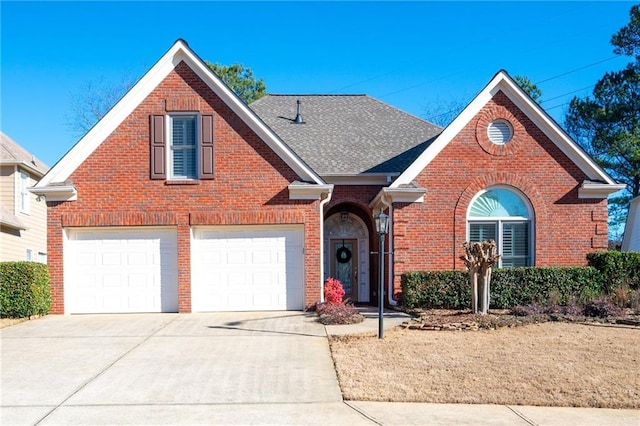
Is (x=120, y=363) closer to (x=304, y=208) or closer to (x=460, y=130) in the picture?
(x=304, y=208)

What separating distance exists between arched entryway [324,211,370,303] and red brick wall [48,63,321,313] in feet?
13.0

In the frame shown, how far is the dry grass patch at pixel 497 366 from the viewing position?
759cm

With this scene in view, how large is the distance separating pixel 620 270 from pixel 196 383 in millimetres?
11643

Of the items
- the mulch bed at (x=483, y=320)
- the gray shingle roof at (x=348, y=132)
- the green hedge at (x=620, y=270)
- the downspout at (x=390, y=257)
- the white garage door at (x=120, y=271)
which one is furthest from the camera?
the gray shingle roof at (x=348, y=132)

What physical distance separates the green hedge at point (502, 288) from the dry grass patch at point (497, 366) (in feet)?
8.07

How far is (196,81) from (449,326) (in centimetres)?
882

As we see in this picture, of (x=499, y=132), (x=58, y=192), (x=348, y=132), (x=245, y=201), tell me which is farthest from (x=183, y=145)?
(x=499, y=132)

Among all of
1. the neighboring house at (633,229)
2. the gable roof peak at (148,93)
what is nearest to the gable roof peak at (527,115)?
the gable roof peak at (148,93)

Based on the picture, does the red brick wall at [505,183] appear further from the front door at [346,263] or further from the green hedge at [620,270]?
the front door at [346,263]

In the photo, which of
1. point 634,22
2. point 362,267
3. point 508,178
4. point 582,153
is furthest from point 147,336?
point 634,22

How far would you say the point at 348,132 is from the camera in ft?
65.7

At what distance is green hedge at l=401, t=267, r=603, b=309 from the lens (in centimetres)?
1467

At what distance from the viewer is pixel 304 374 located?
8.60 metres

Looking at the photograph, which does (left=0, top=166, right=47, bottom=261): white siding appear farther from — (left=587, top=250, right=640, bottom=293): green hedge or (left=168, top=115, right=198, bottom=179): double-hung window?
(left=587, top=250, right=640, bottom=293): green hedge
